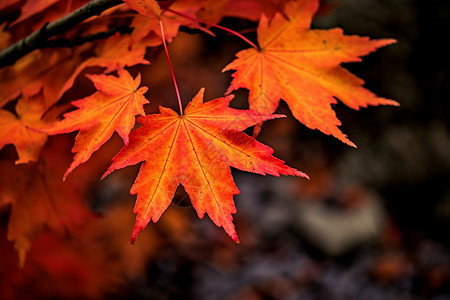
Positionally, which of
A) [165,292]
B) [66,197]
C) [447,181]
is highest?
[66,197]

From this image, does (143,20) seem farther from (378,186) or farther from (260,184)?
(260,184)

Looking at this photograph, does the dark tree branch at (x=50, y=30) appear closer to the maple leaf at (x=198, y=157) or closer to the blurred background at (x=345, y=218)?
the maple leaf at (x=198, y=157)

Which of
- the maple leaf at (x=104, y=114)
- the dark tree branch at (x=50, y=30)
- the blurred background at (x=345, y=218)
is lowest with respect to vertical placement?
the blurred background at (x=345, y=218)

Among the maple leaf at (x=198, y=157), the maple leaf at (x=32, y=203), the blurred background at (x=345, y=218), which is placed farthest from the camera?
the blurred background at (x=345, y=218)

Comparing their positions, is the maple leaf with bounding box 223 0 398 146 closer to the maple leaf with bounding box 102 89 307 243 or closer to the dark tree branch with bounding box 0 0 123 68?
the maple leaf with bounding box 102 89 307 243

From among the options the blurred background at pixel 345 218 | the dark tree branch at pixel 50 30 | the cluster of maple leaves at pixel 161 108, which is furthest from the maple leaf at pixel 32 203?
the blurred background at pixel 345 218

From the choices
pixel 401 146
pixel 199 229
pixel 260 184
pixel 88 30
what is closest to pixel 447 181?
pixel 401 146

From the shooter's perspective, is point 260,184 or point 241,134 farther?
point 260,184
